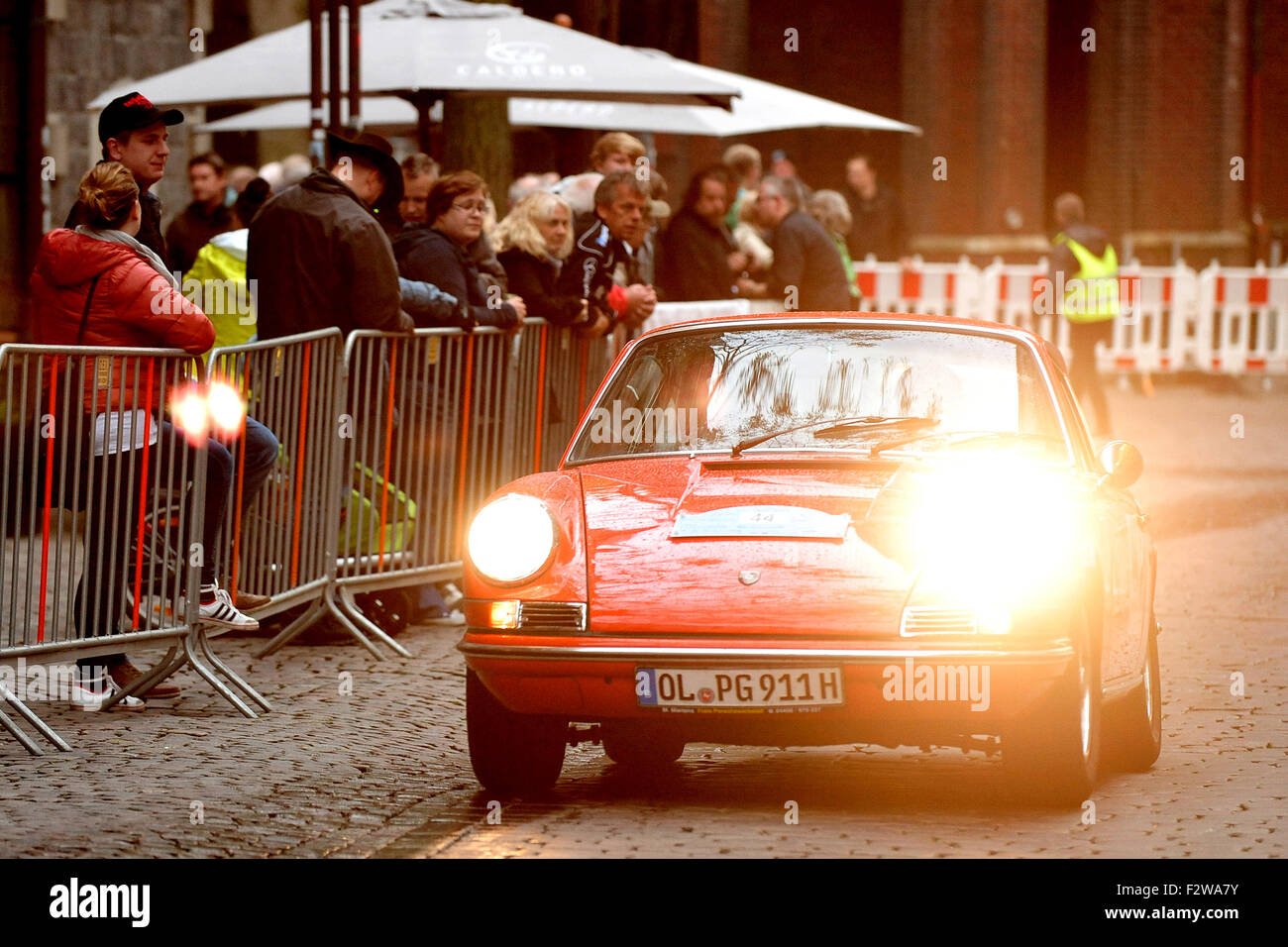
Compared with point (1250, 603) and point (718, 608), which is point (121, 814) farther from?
point (1250, 603)

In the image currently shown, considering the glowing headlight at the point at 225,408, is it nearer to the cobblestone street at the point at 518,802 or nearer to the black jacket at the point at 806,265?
the cobblestone street at the point at 518,802

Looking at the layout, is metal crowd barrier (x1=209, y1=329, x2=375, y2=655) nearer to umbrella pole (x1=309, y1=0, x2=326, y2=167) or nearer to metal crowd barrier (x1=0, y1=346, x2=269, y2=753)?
metal crowd barrier (x1=0, y1=346, x2=269, y2=753)

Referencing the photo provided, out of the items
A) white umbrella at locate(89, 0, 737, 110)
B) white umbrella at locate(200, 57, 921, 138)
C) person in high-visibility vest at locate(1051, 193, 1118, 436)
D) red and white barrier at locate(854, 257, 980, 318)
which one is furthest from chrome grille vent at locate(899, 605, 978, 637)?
red and white barrier at locate(854, 257, 980, 318)

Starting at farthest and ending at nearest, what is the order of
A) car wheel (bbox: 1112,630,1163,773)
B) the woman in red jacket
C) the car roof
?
the woman in red jacket < the car roof < car wheel (bbox: 1112,630,1163,773)

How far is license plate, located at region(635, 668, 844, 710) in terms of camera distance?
21.0ft

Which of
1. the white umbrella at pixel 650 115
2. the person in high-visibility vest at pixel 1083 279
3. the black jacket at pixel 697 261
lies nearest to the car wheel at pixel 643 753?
the black jacket at pixel 697 261

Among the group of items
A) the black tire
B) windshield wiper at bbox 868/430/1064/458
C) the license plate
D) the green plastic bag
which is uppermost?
windshield wiper at bbox 868/430/1064/458

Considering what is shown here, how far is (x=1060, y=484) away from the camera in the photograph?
6.89m

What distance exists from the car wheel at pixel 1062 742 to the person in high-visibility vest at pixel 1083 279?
14795 millimetres

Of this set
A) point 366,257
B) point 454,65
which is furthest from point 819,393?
point 454,65

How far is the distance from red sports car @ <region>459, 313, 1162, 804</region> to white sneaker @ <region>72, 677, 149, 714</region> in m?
2.16

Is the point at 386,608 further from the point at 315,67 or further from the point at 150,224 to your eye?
the point at 315,67

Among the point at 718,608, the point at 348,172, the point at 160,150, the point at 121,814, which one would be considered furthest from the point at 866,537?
the point at 348,172

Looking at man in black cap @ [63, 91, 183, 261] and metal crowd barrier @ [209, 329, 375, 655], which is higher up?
man in black cap @ [63, 91, 183, 261]
